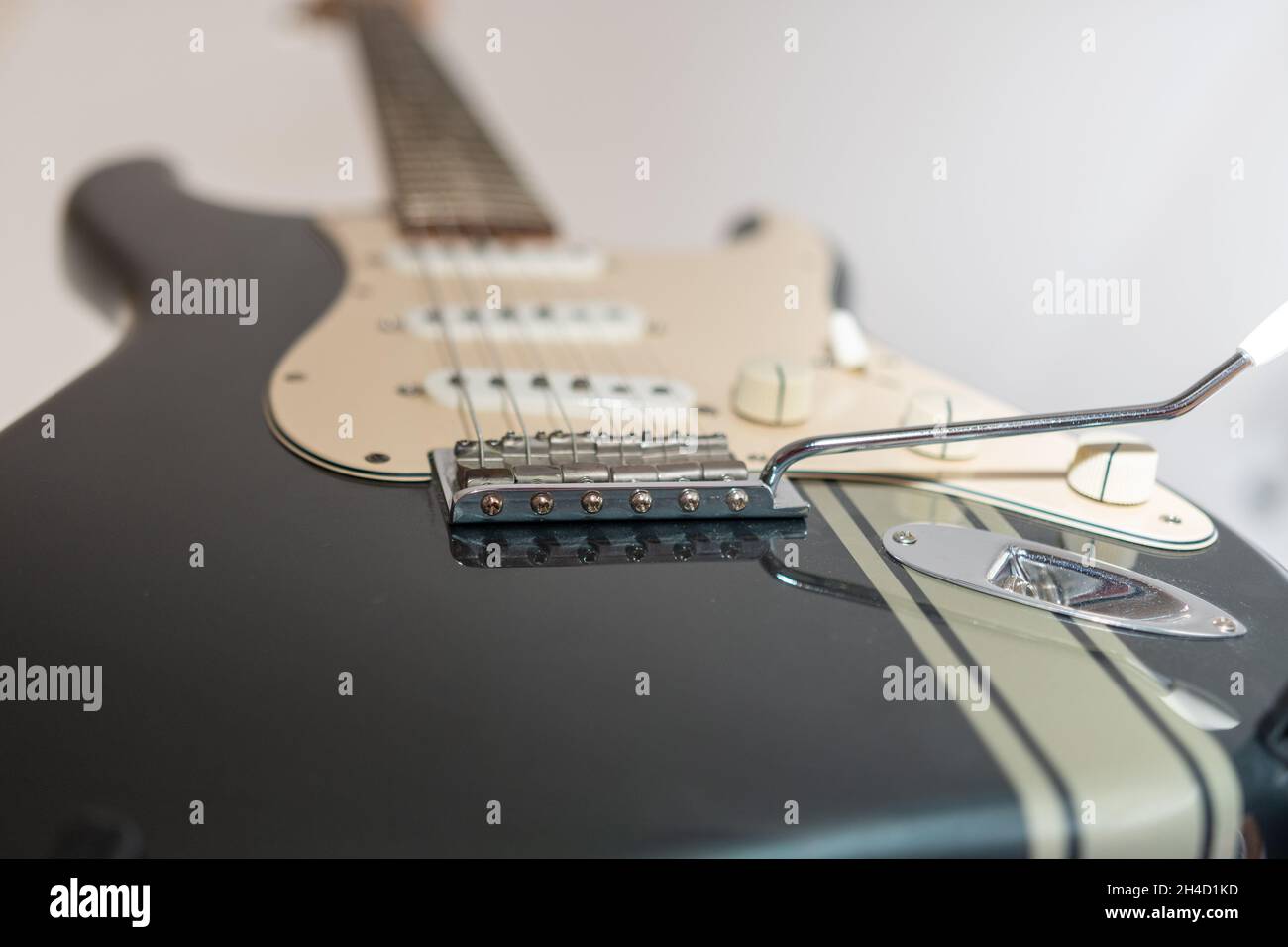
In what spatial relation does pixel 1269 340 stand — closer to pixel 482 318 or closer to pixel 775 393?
pixel 775 393

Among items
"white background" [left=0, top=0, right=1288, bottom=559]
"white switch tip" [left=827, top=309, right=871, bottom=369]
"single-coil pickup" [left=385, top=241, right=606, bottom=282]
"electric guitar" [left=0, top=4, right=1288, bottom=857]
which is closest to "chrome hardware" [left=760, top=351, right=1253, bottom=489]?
"electric guitar" [left=0, top=4, right=1288, bottom=857]

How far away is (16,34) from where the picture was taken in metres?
2.15

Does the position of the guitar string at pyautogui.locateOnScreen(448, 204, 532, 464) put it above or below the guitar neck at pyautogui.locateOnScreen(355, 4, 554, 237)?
below

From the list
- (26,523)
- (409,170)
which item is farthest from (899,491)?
(409,170)

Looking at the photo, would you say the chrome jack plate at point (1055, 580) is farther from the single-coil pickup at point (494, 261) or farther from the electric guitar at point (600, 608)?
the single-coil pickup at point (494, 261)

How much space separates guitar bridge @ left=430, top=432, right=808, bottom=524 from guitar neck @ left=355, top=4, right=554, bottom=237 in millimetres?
582

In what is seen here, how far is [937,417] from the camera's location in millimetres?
852

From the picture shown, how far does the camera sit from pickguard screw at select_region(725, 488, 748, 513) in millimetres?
741

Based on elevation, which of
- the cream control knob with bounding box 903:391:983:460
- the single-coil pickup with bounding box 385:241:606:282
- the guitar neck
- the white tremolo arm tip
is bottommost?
the cream control knob with bounding box 903:391:983:460

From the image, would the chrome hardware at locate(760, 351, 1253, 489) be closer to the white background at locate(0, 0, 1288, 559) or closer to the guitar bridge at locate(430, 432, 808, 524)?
the guitar bridge at locate(430, 432, 808, 524)

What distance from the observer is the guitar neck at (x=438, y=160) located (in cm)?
131

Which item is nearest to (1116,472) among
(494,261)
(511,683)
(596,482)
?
(596,482)

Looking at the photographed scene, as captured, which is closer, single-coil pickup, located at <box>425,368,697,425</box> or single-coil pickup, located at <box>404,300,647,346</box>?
single-coil pickup, located at <box>425,368,697,425</box>
